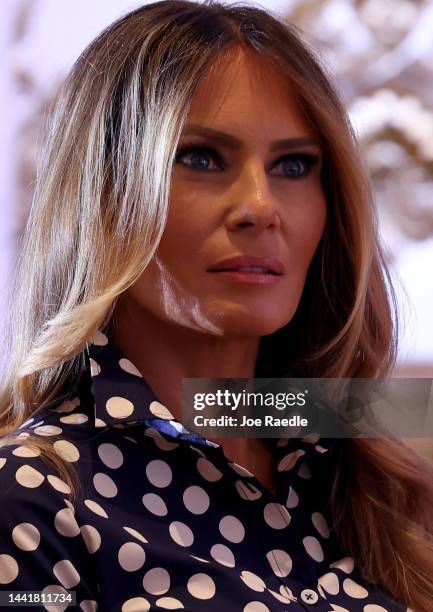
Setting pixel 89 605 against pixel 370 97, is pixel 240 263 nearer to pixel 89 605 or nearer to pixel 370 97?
pixel 89 605

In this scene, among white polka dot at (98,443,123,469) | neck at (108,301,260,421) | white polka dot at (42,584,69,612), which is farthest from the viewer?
neck at (108,301,260,421)

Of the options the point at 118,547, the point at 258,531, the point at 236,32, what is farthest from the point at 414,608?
the point at 236,32

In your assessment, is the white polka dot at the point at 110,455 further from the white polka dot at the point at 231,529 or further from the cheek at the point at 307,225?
the cheek at the point at 307,225

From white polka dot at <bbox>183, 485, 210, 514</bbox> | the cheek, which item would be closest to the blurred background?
the cheek

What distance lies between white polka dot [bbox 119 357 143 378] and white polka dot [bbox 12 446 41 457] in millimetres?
118

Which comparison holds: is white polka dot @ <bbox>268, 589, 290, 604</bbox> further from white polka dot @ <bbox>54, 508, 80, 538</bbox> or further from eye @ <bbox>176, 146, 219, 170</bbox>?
eye @ <bbox>176, 146, 219, 170</bbox>

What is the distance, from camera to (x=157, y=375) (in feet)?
3.37

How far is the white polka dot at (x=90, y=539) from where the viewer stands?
2.81 feet

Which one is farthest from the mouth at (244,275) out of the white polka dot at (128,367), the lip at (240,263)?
the white polka dot at (128,367)

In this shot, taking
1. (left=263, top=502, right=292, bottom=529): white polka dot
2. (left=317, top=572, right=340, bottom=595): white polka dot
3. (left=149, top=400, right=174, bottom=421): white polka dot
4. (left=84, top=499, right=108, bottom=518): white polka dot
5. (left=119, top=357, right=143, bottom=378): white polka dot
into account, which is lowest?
(left=317, top=572, right=340, bottom=595): white polka dot

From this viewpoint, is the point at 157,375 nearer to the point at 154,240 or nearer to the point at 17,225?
the point at 154,240

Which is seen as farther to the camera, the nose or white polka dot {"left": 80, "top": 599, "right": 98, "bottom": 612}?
the nose

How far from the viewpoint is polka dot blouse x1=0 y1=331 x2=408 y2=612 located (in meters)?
0.85

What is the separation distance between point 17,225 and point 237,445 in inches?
15.8
